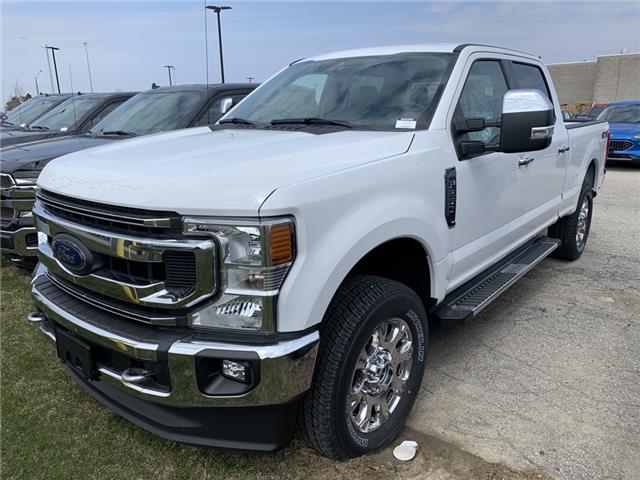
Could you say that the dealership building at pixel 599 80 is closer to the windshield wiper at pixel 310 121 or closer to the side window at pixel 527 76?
the side window at pixel 527 76

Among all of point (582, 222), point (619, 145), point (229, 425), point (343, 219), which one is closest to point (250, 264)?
point (343, 219)

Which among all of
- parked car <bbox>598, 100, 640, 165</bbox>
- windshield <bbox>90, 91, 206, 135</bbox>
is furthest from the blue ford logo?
parked car <bbox>598, 100, 640, 165</bbox>

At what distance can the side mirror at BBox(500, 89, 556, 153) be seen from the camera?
9.26ft

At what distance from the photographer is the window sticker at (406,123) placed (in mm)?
2970

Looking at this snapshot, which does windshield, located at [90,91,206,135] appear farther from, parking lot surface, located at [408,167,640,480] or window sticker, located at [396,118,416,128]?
parking lot surface, located at [408,167,640,480]

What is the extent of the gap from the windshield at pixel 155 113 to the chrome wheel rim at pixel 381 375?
378 centimetres

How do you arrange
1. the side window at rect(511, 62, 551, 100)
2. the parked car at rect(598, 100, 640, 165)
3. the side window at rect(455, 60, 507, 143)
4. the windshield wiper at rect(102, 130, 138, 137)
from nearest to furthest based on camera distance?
1. the side window at rect(455, 60, 507, 143)
2. the side window at rect(511, 62, 551, 100)
3. the windshield wiper at rect(102, 130, 138, 137)
4. the parked car at rect(598, 100, 640, 165)

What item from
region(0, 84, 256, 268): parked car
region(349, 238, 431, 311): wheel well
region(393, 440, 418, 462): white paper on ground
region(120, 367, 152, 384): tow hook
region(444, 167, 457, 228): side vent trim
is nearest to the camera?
region(120, 367, 152, 384): tow hook

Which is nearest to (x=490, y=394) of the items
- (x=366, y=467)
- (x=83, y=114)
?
(x=366, y=467)

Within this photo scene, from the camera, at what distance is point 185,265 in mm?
2010

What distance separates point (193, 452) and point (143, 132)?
4.03 meters

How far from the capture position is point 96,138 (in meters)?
5.71

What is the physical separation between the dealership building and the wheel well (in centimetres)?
3228

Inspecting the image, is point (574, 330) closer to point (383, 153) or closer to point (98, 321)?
point (383, 153)
